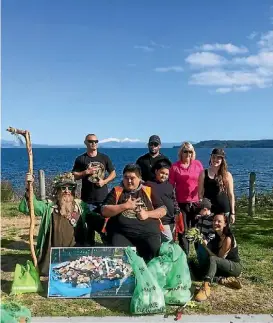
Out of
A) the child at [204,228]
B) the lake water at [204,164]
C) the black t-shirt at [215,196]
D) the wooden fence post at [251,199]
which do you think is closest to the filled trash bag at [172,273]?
the child at [204,228]

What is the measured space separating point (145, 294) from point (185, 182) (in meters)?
2.17

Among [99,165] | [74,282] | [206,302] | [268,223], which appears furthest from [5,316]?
[268,223]

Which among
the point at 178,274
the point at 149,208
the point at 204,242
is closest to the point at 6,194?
the point at 149,208

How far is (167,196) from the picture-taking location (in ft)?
19.2

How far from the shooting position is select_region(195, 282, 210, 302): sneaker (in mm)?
4852

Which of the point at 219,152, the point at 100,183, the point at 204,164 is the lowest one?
the point at 204,164

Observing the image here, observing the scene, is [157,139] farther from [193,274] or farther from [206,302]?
[206,302]

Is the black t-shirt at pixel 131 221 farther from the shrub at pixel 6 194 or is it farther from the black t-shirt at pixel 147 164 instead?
the shrub at pixel 6 194

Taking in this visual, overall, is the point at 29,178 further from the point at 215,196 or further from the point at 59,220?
the point at 215,196

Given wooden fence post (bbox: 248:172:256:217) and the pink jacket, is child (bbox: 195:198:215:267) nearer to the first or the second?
the pink jacket

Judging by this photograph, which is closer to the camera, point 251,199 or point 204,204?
point 204,204

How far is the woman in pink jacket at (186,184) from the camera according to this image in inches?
→ 246

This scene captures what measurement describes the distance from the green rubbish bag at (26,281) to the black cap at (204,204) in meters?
2.39

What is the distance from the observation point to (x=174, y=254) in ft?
16.8
